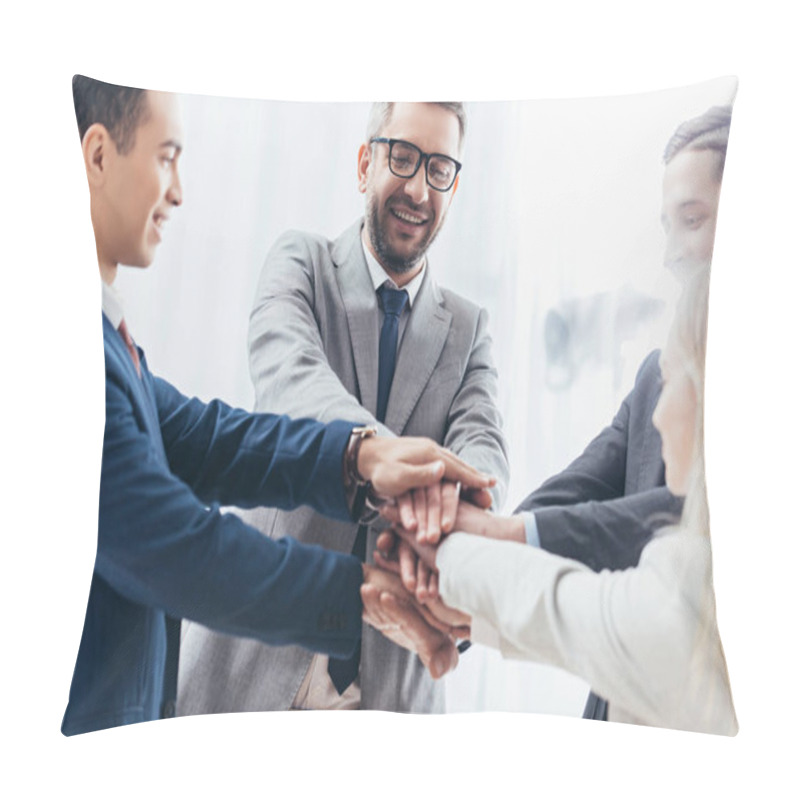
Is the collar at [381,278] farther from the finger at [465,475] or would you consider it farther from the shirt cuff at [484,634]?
the shirt cuff at [484,634]

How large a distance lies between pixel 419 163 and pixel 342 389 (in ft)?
1.40

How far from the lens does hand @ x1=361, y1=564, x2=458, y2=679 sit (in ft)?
5.98

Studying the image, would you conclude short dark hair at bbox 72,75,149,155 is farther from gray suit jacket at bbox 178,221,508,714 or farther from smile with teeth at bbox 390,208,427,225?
smile with teeth at bbox 390,208,427,225

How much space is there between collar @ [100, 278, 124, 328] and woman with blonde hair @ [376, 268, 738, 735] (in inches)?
24.8

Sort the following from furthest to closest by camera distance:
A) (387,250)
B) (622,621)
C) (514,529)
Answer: (387,250)
(514,529)
(622,621)

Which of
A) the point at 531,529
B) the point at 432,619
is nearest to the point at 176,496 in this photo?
the point at 432,619

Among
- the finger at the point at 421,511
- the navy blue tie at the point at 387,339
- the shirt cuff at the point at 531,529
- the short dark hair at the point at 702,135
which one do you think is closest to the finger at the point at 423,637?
the finger at the point at 421,511

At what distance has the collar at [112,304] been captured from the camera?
1.88m

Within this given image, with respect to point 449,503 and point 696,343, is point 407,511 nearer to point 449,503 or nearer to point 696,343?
point 449,503

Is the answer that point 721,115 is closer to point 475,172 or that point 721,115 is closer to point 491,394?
point 475,172

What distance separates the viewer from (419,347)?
1904 mm

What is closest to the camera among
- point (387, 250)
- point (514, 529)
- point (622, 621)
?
point (622, 621)

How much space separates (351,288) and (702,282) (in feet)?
2.01

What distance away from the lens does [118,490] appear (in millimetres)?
Answer: 1813
